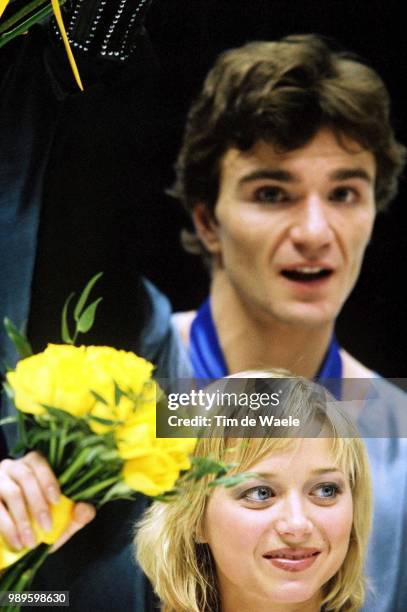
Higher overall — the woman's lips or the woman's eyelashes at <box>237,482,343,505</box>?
the woman's eyelashes at <box>237,482,343,505</box>

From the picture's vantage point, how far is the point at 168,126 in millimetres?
1824

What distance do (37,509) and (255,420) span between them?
0.48 m

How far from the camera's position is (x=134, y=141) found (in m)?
1.83

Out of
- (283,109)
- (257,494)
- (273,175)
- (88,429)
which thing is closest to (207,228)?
(273,175)

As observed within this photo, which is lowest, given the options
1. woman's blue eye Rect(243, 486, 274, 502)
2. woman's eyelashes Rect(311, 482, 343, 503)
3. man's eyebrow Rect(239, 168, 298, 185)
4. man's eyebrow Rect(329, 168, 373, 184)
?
woman's eyelashes Rect(311, 482, 343, 503)

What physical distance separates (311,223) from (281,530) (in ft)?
1.86

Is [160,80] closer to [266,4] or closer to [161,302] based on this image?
[266,4]

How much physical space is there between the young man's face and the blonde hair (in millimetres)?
168

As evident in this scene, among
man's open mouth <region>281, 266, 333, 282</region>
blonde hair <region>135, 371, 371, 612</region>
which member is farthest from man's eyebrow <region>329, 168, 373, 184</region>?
blonde hair <region>135, 371, 371, 612</region>

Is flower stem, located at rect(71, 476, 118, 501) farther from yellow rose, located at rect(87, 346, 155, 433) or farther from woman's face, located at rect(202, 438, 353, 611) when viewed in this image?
woman's face, located at rect(202, 438, 353, 611)

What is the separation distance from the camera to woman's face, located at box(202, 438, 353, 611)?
168cm

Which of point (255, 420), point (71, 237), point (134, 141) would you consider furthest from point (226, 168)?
point (255, 420)

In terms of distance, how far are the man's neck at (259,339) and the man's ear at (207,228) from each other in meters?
0.06

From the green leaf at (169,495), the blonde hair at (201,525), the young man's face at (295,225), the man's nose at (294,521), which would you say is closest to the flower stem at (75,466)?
the green leaf at (169,495)
